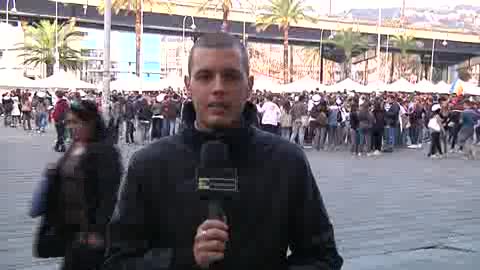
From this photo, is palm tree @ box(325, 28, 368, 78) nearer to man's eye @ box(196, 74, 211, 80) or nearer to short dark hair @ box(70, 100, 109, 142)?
short dark hair @ box(70, 100, 109, 142)

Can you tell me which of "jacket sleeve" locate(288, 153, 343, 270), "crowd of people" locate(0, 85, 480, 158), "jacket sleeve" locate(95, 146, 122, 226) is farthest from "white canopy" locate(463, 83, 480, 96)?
"jacket sleeve" locate(288, 153, 343, 270)

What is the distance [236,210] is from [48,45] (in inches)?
2910

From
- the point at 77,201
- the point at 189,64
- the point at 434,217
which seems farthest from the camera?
the point at 434,217

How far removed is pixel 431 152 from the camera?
2259cm

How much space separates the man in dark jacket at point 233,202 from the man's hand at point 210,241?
11cm

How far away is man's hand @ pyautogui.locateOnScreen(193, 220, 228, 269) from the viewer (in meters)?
1.83

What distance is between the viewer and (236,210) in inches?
79.7

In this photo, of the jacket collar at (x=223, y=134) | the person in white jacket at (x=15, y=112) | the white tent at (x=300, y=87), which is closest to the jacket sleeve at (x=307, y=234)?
the jacket collar at (x=223, y=134)

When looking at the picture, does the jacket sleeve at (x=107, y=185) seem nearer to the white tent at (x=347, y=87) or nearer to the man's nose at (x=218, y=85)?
the man's nose at (x=218, y=85)

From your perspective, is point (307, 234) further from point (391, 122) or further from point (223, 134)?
point (391, 122)

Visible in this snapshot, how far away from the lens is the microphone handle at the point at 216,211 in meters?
1.85

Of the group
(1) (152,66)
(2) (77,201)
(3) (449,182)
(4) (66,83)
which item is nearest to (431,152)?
(3) (449,182)

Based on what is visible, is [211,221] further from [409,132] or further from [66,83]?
[66,83]

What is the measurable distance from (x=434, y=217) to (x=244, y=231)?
30.2ft
